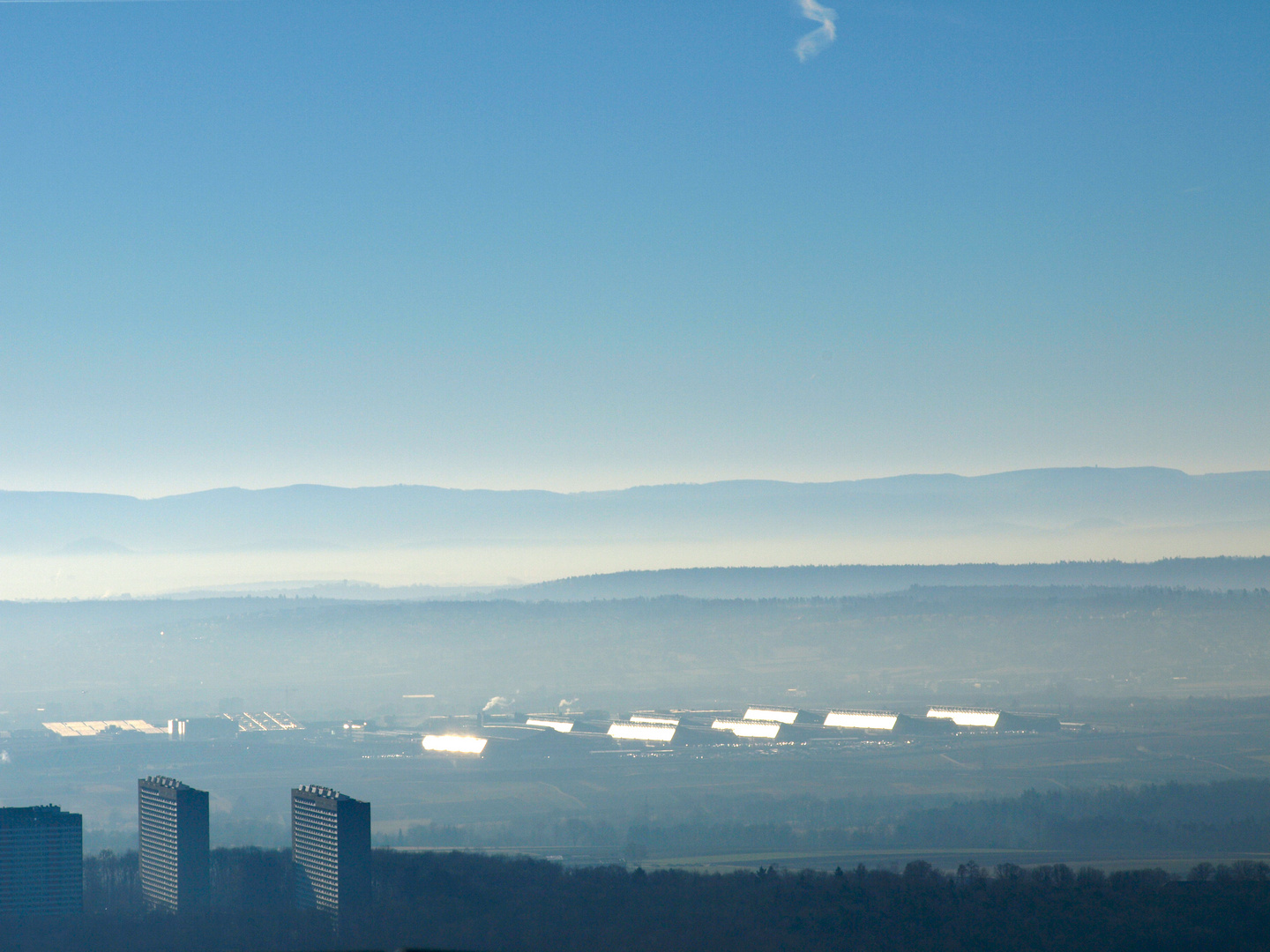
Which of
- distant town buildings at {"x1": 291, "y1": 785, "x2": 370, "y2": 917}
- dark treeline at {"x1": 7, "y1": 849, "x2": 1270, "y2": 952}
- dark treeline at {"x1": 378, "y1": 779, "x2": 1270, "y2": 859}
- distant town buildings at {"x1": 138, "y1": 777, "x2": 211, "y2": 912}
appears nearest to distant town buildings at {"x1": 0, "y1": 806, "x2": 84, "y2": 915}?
dark treeline at {"x1": 7, "y1": 849, "x2": 1270, "y2": 952}

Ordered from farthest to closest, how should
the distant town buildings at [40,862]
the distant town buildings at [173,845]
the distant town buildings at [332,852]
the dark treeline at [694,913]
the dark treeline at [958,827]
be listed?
the dark treeline at [958,827] → the distant town buildings at [173,845] → the distant town buildings at [40,862] → the distant town buildings at [332,852] → the dark treeline at [694,913]

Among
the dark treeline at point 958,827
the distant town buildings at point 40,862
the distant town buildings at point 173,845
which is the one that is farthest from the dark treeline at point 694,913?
the dark treeline at point 958,827

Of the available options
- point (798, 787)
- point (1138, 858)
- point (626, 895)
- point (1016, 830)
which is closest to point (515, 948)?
point (626, 895)

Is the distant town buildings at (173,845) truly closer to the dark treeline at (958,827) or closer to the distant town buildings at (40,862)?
the distant town buildings at (40,862)

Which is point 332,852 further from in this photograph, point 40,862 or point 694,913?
point 694,913

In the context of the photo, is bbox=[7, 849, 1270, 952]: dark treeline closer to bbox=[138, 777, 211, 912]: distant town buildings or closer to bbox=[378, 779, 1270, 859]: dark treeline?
bbox=[138, 777, 211, 912]: distant town buildings

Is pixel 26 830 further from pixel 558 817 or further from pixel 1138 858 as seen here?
pixel 1138 858
